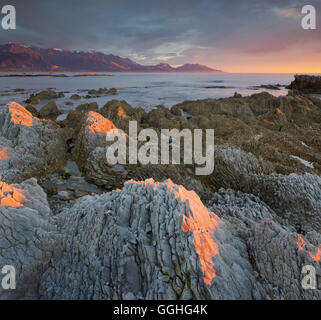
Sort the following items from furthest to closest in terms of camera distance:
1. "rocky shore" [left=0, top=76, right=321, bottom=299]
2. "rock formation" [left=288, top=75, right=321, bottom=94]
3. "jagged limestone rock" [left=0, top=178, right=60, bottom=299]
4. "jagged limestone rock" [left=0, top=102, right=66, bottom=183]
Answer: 1. "rock formation" [left=288, top=75, right=321, bottom=94]
2. "jagged limestone rock" [left=0, top=102, right=66, bottom=183]
3. "jagged limestone rock" [left=0, top=178, right=60, bottom=299]
4. "rocky shore" [left=0, top=76, right=321, bottom=299]

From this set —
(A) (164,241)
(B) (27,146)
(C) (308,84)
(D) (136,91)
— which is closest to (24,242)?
(A) (164,241)

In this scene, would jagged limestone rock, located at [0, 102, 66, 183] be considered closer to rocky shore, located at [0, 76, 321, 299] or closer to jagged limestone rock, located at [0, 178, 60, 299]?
rocky shore, located at [0, 76, 321, 299]

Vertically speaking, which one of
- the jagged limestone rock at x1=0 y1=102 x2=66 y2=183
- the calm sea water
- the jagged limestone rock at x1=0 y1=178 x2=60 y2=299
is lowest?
the jagged limestone rock at x1=0 y1=178 x2=60 y2=299

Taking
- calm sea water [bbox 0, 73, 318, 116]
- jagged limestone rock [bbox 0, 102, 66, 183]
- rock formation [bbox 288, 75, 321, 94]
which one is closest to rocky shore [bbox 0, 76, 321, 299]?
jagged limestone rock [bbox 0, 102, 66, 183]

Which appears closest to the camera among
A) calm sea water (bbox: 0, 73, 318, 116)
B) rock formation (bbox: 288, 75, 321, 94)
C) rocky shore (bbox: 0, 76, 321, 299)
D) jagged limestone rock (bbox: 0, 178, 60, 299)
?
rocky shore (bbox: 0, 76, 321, 299)

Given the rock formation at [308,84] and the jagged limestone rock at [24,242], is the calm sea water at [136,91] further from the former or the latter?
the jagged limestone rock at [24,242]

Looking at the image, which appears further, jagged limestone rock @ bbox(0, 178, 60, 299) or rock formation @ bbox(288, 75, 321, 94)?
rock formation @ bbox(288, 75, 321, 94)

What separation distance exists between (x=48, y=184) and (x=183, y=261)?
280 inches

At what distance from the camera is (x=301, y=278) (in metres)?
3.11

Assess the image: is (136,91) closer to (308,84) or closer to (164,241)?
(308,84)

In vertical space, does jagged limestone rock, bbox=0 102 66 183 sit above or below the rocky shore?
above

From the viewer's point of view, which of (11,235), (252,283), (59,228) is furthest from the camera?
(59,228)

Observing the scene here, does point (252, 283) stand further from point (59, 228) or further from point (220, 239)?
point (59, 228)
